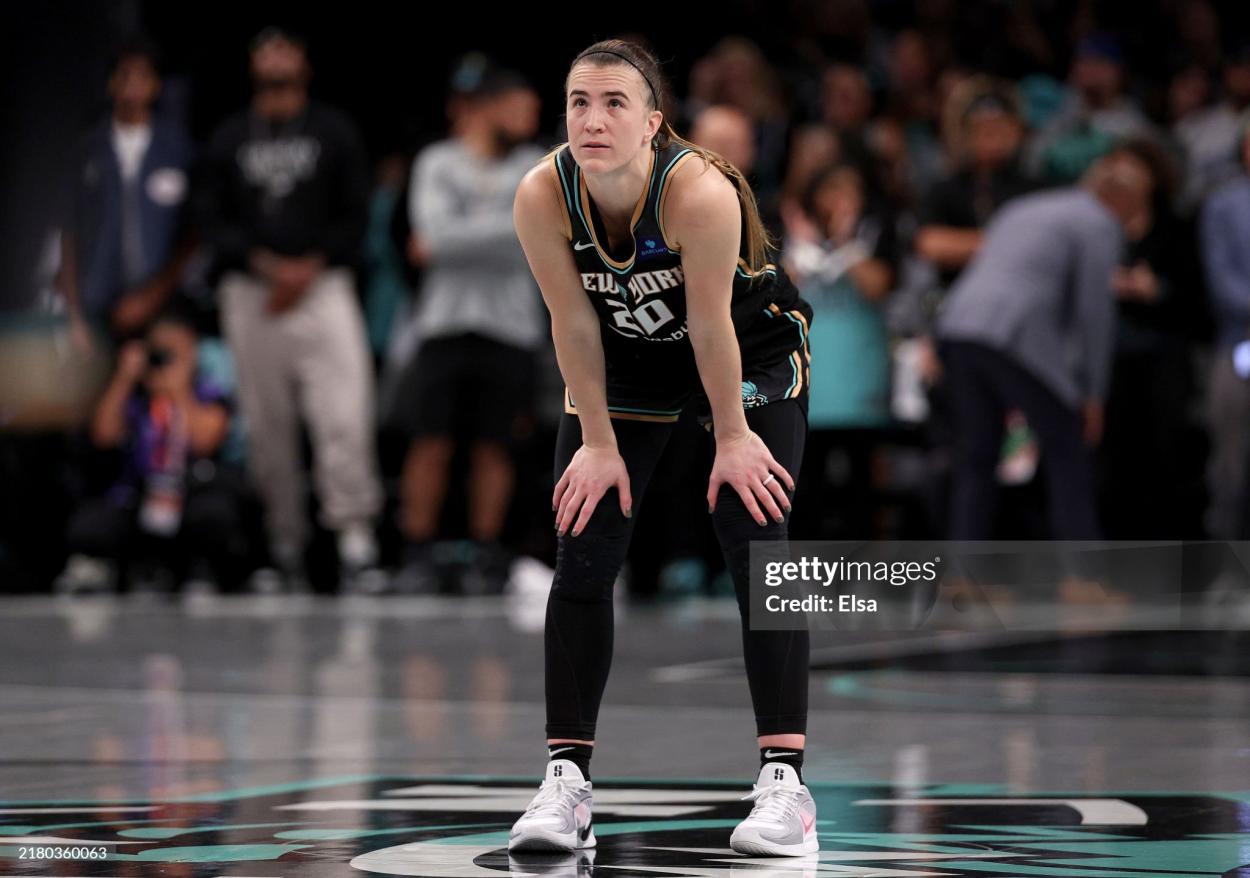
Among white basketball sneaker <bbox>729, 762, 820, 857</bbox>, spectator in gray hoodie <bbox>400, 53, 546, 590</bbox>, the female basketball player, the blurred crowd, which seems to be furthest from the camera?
spectator in gray hoodie <bbox>400, 53, 546, 590</bbox>

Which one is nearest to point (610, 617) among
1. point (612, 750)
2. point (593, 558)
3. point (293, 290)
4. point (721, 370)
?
point (593, 558)

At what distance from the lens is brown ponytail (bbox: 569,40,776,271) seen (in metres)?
4.05

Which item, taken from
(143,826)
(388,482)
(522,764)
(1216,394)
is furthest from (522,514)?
(143,826)

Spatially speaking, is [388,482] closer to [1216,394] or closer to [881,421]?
[881,421]

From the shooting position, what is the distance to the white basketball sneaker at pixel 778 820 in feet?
12.6

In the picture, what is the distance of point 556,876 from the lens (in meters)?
3.63

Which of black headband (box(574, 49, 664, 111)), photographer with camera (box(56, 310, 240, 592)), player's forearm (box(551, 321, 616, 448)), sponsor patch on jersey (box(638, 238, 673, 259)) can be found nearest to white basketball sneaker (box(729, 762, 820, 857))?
player's forearm (box(551, 321, 616, 448))

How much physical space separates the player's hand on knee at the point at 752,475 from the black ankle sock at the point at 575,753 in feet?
1.80

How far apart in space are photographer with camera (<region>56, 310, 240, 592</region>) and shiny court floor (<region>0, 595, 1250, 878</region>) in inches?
64.1

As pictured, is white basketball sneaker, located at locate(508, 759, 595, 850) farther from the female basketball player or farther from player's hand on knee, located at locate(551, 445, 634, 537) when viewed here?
player's hand on knee, located at locate(551, 445, 634, 537)

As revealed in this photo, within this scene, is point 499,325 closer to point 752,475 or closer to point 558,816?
point 752,475

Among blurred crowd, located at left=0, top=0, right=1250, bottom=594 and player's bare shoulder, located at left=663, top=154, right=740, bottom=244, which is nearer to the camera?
player's bare shoulder, located at left=663, top=154, right=740, bottom=244

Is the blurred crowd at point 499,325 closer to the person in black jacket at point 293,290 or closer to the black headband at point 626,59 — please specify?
the person in black jacket at point 293,290

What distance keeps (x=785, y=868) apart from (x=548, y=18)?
1105 centimetres
